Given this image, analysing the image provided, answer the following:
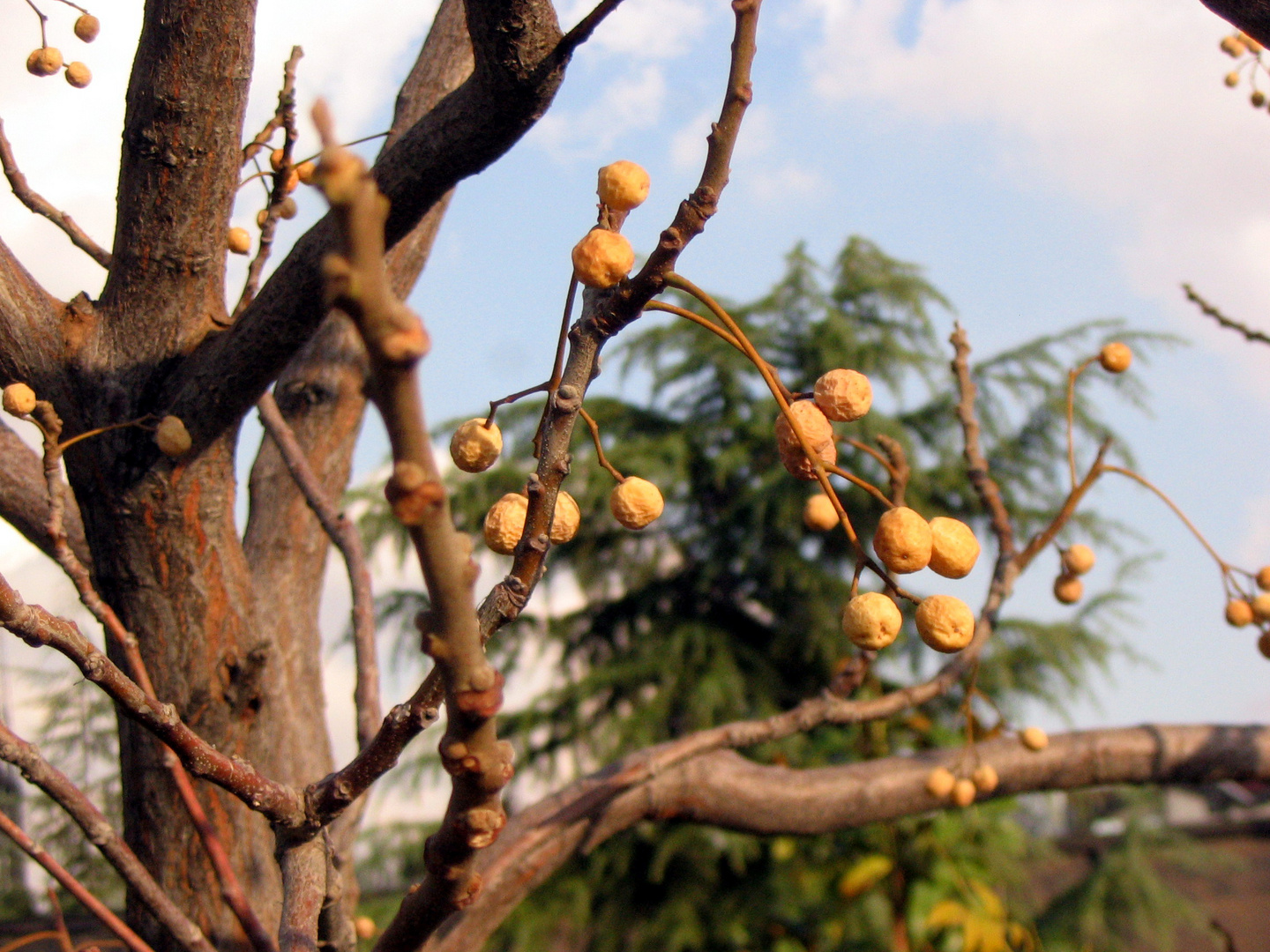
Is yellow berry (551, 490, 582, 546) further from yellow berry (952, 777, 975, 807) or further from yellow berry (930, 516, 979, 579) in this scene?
yellow berry (952, 777, 975, 807)

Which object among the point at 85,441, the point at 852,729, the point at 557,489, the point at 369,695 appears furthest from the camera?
the point at 852,729

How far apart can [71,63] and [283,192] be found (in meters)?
0.47

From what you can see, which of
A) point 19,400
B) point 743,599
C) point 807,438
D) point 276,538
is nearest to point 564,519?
point 807,438

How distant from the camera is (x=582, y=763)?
14.3 ft

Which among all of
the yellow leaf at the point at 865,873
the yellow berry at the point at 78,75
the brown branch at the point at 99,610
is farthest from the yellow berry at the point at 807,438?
the yellow leaf at the point at 865,873

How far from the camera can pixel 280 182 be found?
1.51 metres

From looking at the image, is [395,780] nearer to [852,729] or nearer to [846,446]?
[852,729]

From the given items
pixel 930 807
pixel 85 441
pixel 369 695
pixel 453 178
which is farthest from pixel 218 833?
pixel 930 807

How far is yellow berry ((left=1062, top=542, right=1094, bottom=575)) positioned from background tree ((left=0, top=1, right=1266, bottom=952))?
0.10 m

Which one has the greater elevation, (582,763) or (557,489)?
(582,763)

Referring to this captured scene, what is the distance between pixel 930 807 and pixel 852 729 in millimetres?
1564

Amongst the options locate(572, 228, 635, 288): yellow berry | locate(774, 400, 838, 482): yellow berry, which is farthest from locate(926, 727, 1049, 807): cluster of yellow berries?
locate(572, 228, 635, 288): yellow berry

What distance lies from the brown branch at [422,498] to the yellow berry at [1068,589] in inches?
55.6

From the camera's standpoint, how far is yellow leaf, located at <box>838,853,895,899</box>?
3020mm
